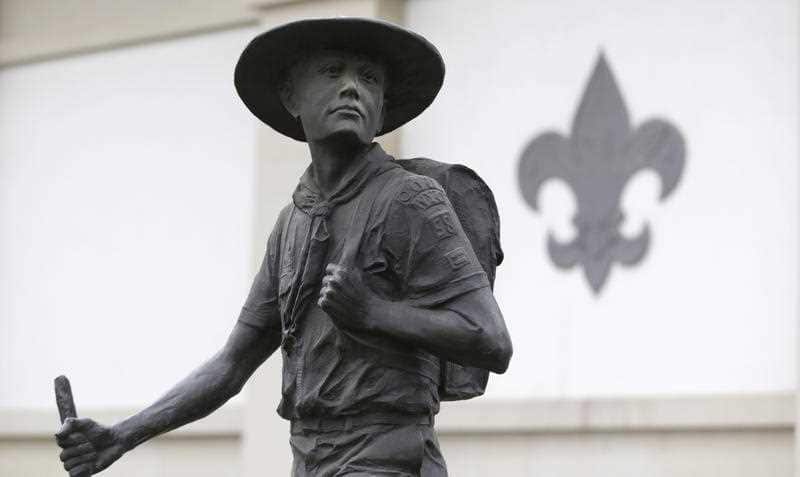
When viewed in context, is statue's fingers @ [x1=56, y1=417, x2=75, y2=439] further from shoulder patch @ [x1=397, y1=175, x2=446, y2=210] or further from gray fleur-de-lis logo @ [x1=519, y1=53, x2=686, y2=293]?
gray fleur-de-lis logo @ [x1=519, y1=53, x2=686, y2=293]

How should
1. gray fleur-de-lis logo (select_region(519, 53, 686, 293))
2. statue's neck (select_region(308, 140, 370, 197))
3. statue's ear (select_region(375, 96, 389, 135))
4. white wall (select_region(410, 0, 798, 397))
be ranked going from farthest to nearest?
1. gray fleur-de-lis logo (select_region(519, 53, 686, 293))
2. white wall (select_region(410, 0, 798, 397))
3. statue's ear (select_region(375, 96, 389, 135))
4. statue's neck (select_region(308, 140, 370, 197))

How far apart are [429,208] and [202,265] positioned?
13045 mm

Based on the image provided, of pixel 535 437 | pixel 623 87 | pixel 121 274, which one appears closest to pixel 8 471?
pixel 121 274

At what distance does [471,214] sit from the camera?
6.39 meters

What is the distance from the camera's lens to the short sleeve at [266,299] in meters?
6.49

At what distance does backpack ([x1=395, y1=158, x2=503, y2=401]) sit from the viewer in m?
6.34

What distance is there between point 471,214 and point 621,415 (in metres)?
9.66

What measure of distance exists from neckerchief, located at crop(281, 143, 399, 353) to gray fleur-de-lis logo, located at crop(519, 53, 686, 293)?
10.1 m

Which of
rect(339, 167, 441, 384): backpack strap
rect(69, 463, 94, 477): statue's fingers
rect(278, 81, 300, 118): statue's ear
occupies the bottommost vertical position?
rect(69, 463, 94, 477): statue's fingers

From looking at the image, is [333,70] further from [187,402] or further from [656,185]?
[656,185]

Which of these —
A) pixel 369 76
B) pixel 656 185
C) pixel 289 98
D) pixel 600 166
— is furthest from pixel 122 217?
pixel 369 76

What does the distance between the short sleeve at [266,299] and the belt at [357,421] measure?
506 millimetres

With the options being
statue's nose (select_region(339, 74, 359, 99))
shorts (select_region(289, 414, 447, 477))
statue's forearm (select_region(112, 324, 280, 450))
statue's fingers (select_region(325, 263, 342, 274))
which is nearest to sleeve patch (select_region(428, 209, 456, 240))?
statue's fingers (select_region(325, 263, 342, 274))

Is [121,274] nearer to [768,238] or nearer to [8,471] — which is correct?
[8,471]
